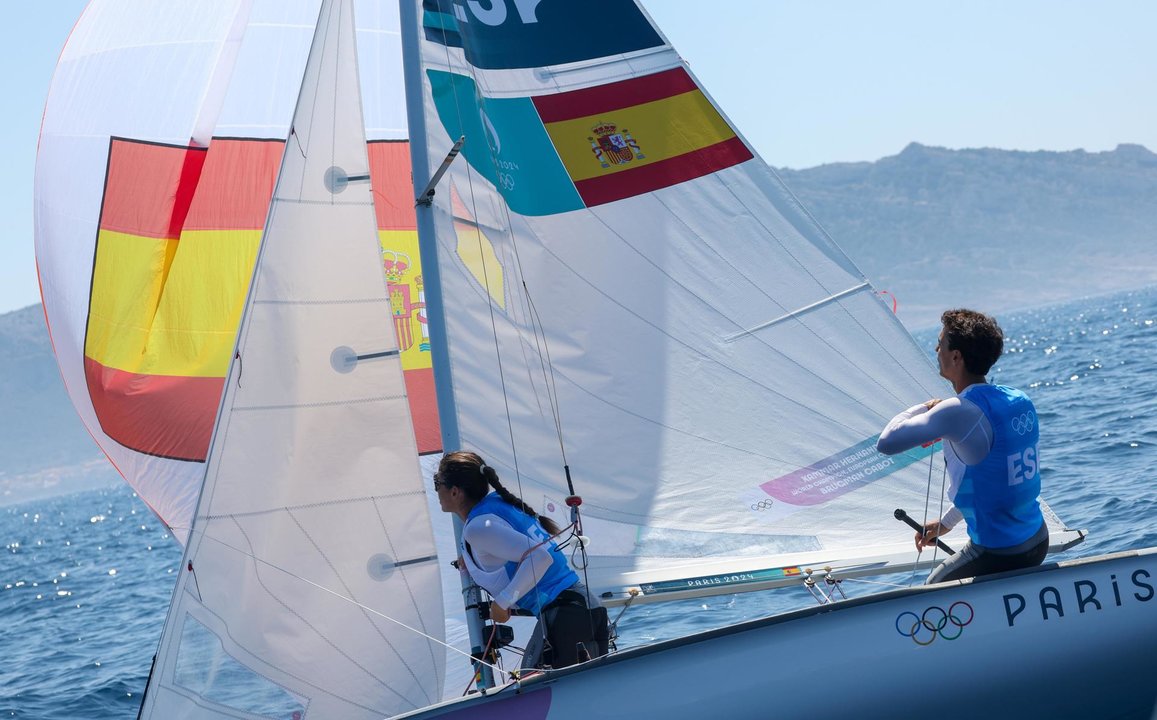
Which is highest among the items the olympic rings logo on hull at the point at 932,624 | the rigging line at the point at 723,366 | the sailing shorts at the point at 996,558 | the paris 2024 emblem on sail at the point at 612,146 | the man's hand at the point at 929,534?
the paris 2024 emblem on sail at the point at 612,146

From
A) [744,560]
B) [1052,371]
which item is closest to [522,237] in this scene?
[744,560]

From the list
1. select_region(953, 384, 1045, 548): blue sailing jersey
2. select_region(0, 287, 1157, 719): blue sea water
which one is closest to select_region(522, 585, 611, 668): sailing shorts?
select_region(953, 384, 1045, 548): blue sailing jersey

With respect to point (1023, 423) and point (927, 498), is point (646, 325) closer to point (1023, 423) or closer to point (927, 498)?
point (927, 498)

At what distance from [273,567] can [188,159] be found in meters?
2.44

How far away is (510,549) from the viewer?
11.8 feet

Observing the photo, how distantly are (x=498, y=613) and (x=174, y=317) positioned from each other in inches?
96.4

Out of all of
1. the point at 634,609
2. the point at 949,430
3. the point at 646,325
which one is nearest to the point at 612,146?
the point at 646,325

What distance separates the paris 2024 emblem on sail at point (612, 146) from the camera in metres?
4.48

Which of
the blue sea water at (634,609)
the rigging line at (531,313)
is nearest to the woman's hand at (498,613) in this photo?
the rigging line at (531,313)

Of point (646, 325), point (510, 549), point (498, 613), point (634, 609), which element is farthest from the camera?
point (634, 609)

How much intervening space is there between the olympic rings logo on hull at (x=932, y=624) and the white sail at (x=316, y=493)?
1.65 m

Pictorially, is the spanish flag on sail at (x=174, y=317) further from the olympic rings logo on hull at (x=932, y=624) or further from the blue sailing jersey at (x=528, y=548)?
the olympic rings logo on hull at (x=932, y=624)

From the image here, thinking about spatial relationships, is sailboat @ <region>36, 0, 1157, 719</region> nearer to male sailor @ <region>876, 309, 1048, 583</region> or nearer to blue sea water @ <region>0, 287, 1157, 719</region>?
male sailor @ <region>876, 309, 1048, 583</region>

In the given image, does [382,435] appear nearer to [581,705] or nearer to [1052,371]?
[581,705]
